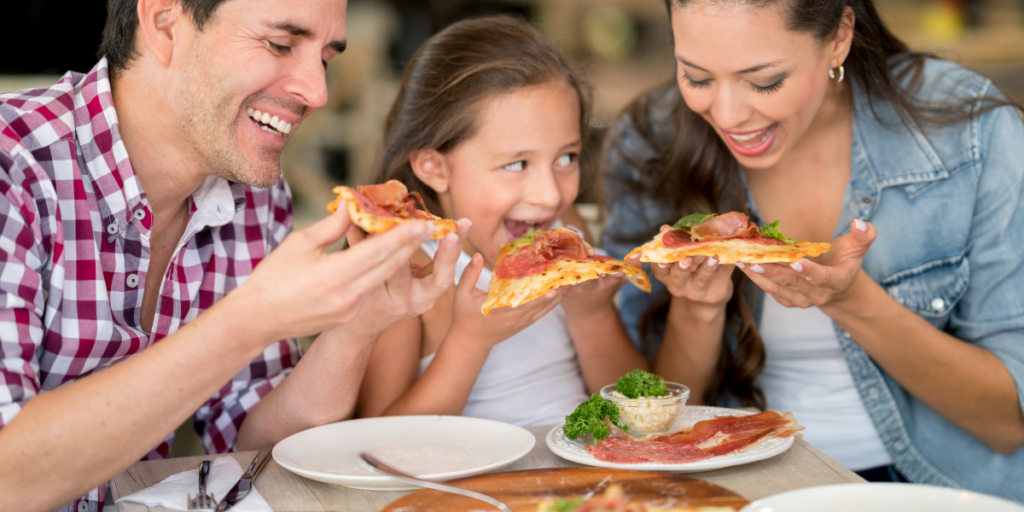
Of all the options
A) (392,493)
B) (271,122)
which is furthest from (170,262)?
(392,493)

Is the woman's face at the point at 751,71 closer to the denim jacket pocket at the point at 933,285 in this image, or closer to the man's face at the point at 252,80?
the denim jacket pocket at the point at 933,285

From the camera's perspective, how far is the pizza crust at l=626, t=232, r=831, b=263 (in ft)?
6.26

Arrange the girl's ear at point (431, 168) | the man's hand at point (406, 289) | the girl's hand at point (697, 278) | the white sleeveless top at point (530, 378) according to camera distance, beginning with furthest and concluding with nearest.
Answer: the girl's ear at point (431, 168)
the white sleeveless top at point (530, 378)
the girl's hand at point (697, 278)
the man's hand at point (406, 289)

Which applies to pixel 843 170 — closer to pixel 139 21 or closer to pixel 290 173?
pixel 139 21

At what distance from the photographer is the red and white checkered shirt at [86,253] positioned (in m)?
1.60

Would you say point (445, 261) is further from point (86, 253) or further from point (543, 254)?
point (86, 253)

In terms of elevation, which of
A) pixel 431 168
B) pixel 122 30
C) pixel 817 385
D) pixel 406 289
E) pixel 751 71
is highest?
pixel 122 30

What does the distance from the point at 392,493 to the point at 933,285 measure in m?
1.88

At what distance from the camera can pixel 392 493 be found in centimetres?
157

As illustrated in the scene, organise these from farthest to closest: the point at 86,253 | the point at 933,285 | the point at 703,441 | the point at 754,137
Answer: the point at 933,285 < the point at 754,137 < the point at 86,253 < the point at 703,441

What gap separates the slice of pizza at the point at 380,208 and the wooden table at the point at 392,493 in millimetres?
530

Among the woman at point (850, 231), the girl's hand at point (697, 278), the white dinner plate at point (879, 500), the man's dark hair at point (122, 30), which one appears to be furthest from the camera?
the woman at point (850, 231)

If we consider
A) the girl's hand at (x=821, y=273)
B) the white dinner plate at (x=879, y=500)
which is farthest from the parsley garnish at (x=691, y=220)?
the white dinner plate at (x=879, y=500)

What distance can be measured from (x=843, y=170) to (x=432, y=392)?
5.17 feet
